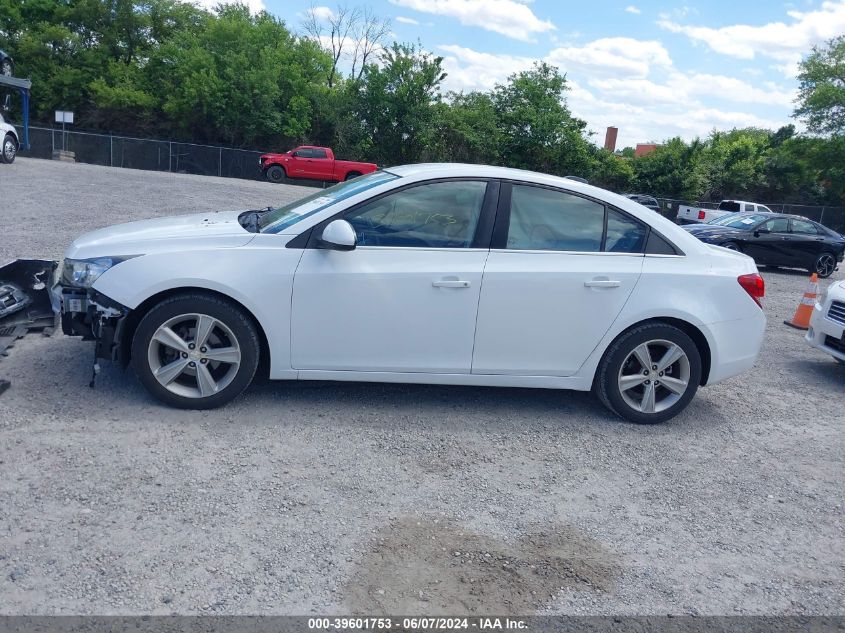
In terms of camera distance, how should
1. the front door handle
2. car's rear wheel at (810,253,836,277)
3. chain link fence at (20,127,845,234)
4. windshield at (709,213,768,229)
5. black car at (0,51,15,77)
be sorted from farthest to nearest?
chain link fence at (20,127,845,234) → black car at (0,51,15,77) → car's rear wheel at (810,253,836,277) → windshield at (709,213,768,229) → the front door handle

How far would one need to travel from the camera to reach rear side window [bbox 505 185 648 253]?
16.6ft

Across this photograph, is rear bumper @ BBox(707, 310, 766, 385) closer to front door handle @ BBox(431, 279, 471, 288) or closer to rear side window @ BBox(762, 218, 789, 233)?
front door handle @ BBox(431, 279, 471, 288)

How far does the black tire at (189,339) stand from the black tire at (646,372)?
8.05ft

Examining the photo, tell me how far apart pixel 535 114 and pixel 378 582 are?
40.0 metres

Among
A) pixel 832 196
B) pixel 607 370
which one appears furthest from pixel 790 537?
pixel 832 196

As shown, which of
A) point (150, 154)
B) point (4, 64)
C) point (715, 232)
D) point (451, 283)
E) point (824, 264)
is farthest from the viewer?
point (150, 154)

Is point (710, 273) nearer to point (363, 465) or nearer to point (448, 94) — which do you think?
point (363, 465)

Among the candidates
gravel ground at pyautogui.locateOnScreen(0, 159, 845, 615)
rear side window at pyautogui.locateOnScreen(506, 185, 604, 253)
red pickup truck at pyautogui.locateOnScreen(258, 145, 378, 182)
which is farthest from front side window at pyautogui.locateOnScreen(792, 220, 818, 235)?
red pickup truck at pyautogui.locateOnScreen(258, 145, 378, 182)

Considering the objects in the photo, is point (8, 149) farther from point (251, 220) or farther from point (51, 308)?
point (251, 220)

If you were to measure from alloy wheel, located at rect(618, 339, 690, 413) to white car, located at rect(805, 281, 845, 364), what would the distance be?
2897mm

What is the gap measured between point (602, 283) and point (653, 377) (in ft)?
2.69

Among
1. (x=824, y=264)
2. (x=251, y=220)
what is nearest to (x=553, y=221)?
(x=251, y=220)

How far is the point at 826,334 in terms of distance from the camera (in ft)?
24.1

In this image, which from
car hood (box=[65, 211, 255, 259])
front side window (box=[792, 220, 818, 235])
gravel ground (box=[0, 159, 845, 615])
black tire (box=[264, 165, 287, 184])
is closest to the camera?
gravel ground (box=[0, 159, 845, 615])
